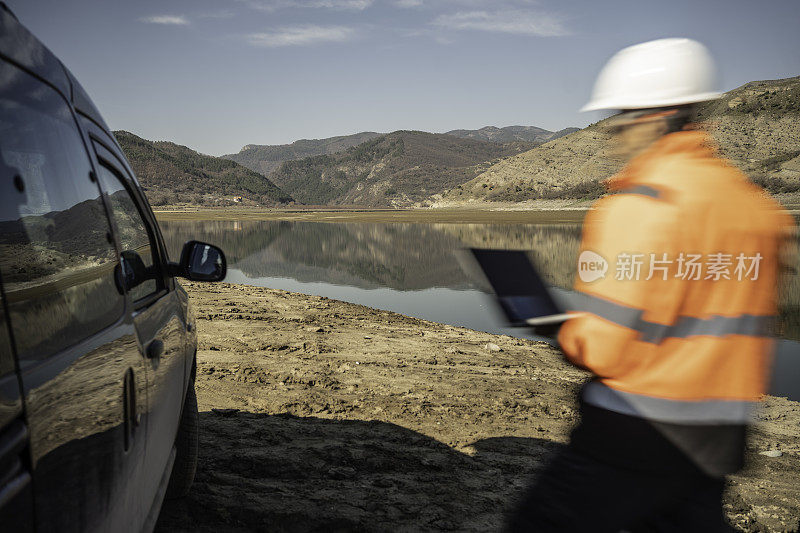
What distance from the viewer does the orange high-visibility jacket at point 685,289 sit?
5.60 feet

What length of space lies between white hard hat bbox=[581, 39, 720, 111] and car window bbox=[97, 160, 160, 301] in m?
1.88

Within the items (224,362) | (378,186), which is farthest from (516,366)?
(378,186)

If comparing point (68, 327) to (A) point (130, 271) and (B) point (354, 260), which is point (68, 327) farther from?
(B) point (354, 260)

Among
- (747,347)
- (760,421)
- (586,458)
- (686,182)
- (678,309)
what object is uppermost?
(686,182)

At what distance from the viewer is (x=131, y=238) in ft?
8.80

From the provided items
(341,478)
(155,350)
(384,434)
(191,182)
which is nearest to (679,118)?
(155,350)

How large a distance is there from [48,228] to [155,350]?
2.92 ft

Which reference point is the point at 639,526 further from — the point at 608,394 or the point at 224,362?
the point at 224,362

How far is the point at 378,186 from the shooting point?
193 meters

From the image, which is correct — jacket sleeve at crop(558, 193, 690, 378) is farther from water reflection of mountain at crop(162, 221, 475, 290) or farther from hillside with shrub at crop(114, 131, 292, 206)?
hillside with shrub at crop(114, 131, 292, 206)

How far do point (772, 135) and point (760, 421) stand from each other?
302 ft

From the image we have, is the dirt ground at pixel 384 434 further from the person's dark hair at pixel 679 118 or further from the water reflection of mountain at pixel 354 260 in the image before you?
the water reflection of mountain at pixel 354 260

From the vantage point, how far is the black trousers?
5.95 ft

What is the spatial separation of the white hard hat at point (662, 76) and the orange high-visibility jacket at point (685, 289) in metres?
0.17
